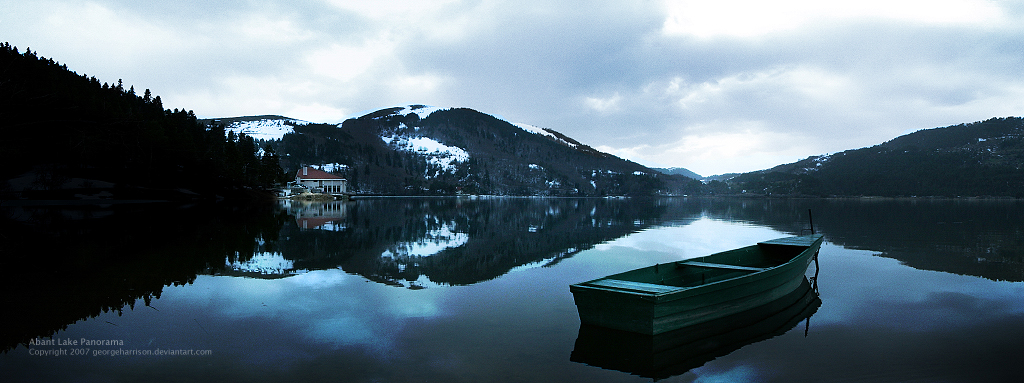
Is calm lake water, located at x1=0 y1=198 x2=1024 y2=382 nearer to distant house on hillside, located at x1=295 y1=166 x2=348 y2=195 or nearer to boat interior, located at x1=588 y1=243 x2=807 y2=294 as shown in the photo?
boat interior, located at x1=588 y1=243 x2=807 y2=294

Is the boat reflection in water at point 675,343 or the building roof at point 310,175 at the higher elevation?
the building roof at point 310,175

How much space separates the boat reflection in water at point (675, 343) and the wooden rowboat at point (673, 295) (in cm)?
18

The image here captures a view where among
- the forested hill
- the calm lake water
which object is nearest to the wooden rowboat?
the calm lake water

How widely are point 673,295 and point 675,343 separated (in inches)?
40.1

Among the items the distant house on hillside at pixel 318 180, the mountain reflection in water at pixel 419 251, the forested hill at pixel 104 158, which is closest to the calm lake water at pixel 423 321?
the mountain reflection in water at pixel 419 251

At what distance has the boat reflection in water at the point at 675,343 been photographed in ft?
33.5

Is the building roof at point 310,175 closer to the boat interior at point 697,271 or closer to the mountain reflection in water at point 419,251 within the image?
the mountain reflection in water at point 419,251

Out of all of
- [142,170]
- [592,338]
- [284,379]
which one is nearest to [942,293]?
[592,338]

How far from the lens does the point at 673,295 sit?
11.4m

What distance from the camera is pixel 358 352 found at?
10516 mm

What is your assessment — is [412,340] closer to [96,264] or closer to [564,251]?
[96,264]

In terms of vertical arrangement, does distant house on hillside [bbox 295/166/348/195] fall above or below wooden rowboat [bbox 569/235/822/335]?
above

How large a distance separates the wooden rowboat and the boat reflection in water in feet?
0.57

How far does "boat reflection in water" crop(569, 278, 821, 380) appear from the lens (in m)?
10.2
